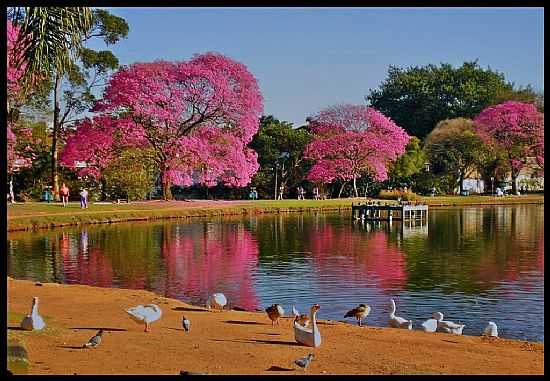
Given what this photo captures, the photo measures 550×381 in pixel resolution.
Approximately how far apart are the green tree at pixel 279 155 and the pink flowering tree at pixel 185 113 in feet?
37.6

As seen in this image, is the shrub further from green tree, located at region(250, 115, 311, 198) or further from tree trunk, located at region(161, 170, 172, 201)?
tree trunk, located at region(161, 170, 172, 201)

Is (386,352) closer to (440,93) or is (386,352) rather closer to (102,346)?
(102,346)

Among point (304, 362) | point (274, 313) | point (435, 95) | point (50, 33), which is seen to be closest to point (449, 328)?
point (274, 313)

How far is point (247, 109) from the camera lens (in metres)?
44.2

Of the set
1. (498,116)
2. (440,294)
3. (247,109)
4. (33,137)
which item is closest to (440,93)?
(498,116)

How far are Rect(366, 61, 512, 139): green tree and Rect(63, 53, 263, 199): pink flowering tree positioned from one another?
32878 millimetres

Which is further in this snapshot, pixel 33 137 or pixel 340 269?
pixel 33 137

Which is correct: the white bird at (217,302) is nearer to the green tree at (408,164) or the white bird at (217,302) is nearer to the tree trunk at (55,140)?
the tree trunk at (55,140)

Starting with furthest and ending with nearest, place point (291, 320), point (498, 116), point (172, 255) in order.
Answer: point (498, 116) → point (172, 255) → point (291, 320)

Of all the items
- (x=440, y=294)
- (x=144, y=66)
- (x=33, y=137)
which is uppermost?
(x=144, y=66)

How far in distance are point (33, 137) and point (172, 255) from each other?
23.7 meters

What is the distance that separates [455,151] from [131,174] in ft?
90.5

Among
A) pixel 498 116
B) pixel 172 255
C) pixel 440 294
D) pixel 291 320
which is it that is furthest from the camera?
pixel 498 116

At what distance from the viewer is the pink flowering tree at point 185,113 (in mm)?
42750
